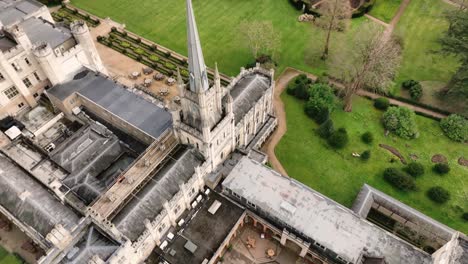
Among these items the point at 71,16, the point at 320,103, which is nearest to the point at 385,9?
the point at 320,103

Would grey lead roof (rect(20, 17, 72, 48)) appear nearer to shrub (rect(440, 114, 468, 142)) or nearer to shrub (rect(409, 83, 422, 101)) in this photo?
shrub (rect(409, 83, 422, 101))

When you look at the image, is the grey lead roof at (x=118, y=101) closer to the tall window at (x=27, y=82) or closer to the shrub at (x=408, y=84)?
the tall window at (x=27, y=82)

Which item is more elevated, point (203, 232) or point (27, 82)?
point (27, 82)

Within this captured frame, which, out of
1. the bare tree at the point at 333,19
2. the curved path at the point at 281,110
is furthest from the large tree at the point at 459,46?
the bare tree at the point at 333,19

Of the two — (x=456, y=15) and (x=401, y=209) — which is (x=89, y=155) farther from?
(x=456, y=15)

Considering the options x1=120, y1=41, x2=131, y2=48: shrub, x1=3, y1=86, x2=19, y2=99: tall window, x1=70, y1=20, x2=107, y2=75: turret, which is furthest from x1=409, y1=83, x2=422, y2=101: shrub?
x1=3, y1=86, x2=19, y2=99: tall window

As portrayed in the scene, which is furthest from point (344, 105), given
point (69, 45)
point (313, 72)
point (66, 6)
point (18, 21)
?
point (66, 6)

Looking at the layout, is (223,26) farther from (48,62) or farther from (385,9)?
(385,9)
